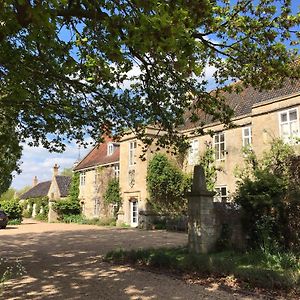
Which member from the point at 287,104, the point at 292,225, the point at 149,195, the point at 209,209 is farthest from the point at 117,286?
the point at 149,195

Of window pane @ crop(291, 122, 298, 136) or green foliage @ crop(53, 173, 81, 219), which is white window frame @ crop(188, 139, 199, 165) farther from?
green foliage @ crop(53, 173, 81, 219)

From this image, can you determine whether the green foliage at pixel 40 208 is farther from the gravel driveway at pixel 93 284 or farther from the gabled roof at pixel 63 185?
the gravel driveway at pixel 93 284

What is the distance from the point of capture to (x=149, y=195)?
29.8 meters

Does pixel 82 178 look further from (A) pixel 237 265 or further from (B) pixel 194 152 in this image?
(A) pixel 237 265

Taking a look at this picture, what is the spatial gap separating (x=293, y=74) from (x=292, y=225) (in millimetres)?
4987

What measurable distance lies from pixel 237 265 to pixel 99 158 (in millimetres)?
31271

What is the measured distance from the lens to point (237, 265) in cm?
1003

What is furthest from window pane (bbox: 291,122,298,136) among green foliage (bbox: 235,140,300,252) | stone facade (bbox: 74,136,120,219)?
stone facade (bbox: 74,136,120,219)

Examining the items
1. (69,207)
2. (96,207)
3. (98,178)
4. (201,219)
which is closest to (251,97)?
(201,219)

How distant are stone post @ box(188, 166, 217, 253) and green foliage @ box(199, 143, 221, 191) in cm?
1400

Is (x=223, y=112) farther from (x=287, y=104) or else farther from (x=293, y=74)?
(x=287, y=104)

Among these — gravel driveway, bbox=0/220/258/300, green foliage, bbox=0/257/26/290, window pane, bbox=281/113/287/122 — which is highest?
window pane, bbox=281/113/287/122

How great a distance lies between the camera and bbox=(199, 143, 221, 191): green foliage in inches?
1054

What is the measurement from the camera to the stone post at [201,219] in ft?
40.8
